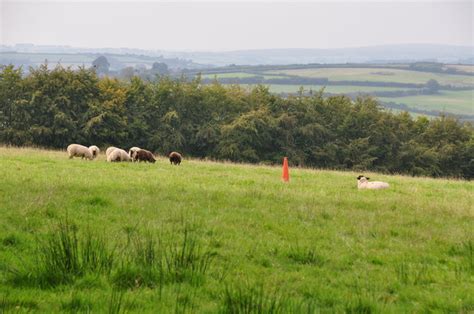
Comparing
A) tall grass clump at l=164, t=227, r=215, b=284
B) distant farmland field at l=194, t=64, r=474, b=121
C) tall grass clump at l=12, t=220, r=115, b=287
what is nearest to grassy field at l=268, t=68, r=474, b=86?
distant farmland field at l=194, t=64, r=474, b=121

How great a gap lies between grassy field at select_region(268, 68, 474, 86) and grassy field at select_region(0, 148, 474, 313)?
504 ft

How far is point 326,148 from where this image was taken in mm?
58438

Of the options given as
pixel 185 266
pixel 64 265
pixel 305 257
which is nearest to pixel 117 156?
pixel 305 257

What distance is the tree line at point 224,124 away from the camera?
5194cm

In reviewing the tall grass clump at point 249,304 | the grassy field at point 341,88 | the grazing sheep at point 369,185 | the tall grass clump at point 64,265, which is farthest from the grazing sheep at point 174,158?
the grassy field at point 341,88

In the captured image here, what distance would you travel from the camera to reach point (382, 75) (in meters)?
177

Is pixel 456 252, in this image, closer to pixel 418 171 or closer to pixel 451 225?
pixel 451 225

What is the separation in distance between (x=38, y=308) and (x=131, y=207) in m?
6.95

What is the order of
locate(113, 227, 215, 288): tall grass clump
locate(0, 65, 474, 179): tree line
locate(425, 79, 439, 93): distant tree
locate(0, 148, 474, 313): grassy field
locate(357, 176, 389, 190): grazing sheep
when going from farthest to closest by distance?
1. locate(425, 79, 439, 93): distant tree
2. locate(0, 65, 474, 179): tree line
3. locate(357, 176, 389, 190): grazing sheep
4. locate(113, 227, 215, 288): tall grass clump
5. locate(0, 148, 474, 313): grassy field

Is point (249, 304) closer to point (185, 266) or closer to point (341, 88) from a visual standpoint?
point (185, 266)

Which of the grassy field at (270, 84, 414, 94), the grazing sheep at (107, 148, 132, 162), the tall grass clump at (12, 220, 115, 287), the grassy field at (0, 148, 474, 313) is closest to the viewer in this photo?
the grassy field at (0, 148, 474, 313)

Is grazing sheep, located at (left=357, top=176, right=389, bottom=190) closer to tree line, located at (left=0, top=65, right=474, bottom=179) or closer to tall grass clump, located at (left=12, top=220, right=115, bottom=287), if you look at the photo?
tall grass clump, located at (left=12, top=220, right=115, bottom=287)

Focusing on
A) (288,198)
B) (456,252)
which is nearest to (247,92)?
(288,198)

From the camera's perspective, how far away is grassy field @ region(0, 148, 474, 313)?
310 inches
